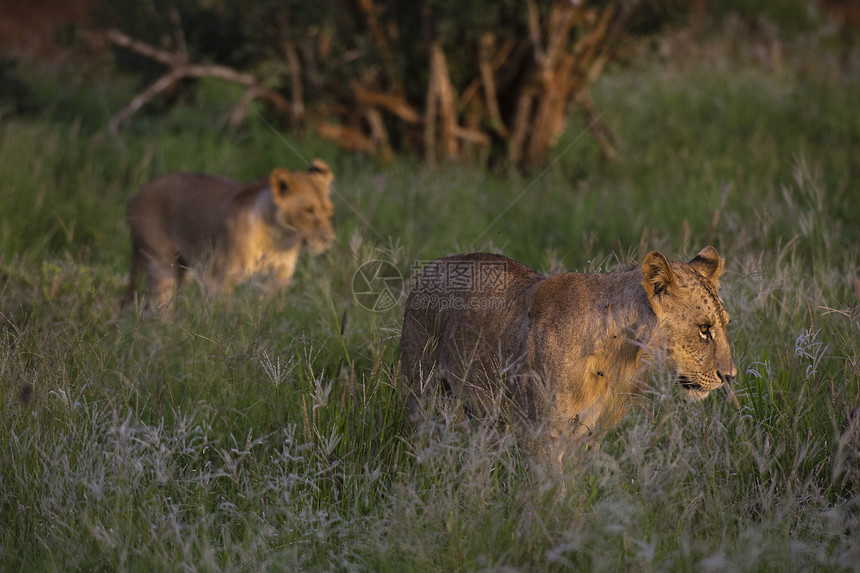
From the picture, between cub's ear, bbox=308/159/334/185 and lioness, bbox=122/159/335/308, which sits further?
cub's ear, bbox=308/159/334/185

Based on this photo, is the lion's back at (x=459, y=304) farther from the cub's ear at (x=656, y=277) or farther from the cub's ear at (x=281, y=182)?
the cub's ear at (x=281, y=182)

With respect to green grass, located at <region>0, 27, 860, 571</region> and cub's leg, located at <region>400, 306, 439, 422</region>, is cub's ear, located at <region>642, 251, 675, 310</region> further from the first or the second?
cub's leg, located at <region>400, 306, 439, 422</region>

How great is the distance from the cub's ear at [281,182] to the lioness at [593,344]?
3793mm

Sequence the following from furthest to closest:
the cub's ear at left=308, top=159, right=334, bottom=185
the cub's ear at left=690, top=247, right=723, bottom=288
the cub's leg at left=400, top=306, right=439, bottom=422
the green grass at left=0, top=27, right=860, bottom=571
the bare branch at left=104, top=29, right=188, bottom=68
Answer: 1. the bare branch at left=104, top=29, right=188, bottom=68
2. the cub's ear at left=308, top=159, right=334, bottom=185
3. the cub's leg at left=400, top=306, right=439, bottom=422
4. the cub's ear at left=690, top=247, right=723, bottom=288
5. the green grass at left=0, top=27, right=860, bottom=571

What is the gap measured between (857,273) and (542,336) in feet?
10.7

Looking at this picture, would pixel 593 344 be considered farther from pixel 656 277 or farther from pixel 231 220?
pixel 231 220

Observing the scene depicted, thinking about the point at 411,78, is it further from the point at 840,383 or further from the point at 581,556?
the point at 581,556

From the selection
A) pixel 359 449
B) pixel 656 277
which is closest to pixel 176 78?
pixel 359 449

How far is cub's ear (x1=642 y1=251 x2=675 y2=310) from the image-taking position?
10.4ft

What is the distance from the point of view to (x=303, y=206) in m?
7.18

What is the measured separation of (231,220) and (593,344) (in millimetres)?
4406

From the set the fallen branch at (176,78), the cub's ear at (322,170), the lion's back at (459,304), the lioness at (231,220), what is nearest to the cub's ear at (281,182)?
the lioness at (231,220)

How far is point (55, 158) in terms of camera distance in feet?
27.4

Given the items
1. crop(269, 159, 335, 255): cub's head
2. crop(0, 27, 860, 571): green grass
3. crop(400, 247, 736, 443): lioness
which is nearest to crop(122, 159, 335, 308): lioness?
crop(269, 159, 335, 255): cub's head
